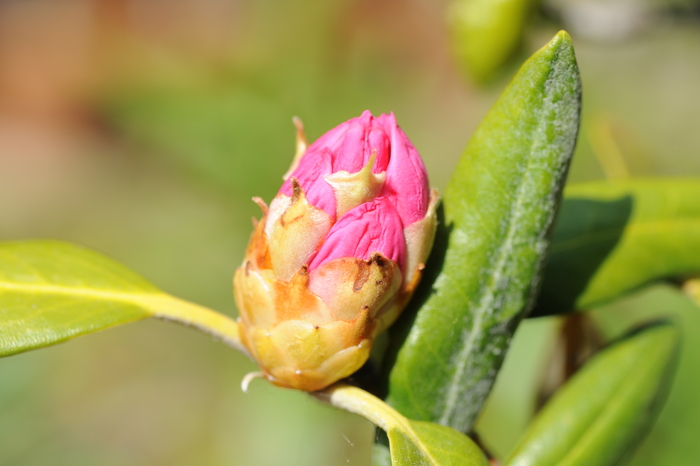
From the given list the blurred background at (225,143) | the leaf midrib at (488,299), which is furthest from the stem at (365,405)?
the blurred background at (225,143)

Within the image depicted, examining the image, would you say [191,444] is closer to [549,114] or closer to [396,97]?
[396,97]

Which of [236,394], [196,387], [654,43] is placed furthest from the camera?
[654,43]

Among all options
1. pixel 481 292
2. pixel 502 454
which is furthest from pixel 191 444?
pixel 481 292

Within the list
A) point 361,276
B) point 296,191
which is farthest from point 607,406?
point 296,191

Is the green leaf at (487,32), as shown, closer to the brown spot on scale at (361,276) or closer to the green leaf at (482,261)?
the green leaf at (482,261)

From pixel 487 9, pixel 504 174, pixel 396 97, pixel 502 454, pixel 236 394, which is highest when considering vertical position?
pixel 487 9

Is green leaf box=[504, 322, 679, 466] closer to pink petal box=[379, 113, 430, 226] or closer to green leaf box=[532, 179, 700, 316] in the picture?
green leaf box=[532, 179, 700, 316]
